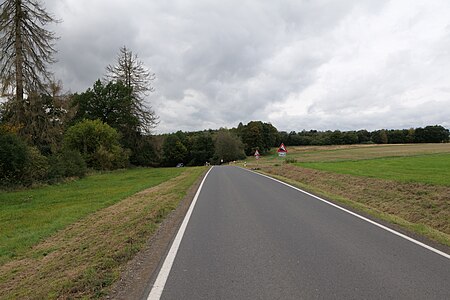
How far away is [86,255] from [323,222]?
18.3ft

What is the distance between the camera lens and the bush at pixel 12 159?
62.2 ft

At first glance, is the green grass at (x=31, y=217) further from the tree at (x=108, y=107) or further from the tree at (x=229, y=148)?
the tree at (x=229, y=148)

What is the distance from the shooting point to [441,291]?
4.05 metres

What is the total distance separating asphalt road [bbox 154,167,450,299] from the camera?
13.4 feet

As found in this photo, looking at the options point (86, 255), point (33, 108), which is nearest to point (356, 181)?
point (86, 255)

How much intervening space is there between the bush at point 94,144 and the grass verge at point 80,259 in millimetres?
31404

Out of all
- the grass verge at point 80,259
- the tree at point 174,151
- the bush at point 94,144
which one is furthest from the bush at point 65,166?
the tree at point 174,151

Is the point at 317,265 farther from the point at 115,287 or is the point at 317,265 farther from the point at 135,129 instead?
the point at 135,129

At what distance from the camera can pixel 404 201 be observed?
39.7 ft

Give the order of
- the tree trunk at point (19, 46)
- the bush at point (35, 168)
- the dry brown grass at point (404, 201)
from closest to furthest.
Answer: the dry brown grass at point (404, 201), the bush at point (35, 168), the tree trunk at point (19, 46)

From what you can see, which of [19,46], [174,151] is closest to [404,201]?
[19,46]

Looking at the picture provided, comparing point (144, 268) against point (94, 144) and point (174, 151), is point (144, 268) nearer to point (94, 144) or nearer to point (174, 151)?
point (94, 144)

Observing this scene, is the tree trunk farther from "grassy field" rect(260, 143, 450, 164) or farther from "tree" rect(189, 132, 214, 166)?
"tree" rect(189, 132, 214, 166)

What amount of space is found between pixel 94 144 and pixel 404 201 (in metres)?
36.4
